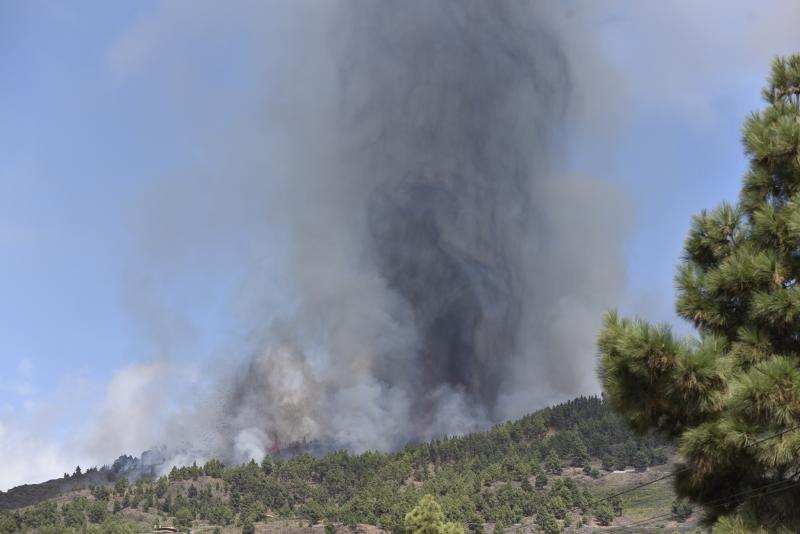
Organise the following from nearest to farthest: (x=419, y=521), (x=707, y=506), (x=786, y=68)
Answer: (x=707, y=506), (x=786, y=68), (x=419, y=521)

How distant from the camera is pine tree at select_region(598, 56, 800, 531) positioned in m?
16.8

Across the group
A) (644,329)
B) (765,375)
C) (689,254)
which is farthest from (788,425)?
(689,254)

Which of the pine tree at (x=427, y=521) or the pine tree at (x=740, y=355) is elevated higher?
the pine tree at (x=427, y=521)

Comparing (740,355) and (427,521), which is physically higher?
(427,521)

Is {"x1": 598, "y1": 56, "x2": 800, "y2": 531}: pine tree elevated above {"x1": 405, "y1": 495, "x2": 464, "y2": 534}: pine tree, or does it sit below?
below

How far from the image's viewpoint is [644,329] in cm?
1847

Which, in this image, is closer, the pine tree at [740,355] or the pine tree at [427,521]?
the pine tree at [740,355]

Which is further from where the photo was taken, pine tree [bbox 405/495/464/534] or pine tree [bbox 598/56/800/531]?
pine tree [bbox 405/495/464/534]

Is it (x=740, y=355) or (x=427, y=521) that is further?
(x=427, y=521)

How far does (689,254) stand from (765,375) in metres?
6.02

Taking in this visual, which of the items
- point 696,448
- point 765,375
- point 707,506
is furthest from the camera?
point 707,506

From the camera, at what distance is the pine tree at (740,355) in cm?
1678

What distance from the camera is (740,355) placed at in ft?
61.5

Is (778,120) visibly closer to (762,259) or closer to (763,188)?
(763,188)
